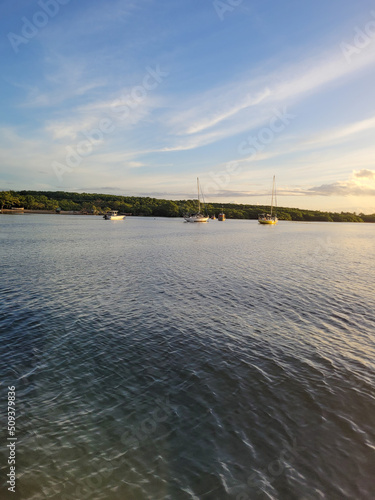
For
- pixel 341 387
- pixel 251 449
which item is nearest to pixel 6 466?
pixel 251 449

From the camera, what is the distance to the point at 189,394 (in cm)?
1177

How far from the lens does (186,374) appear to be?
13.3m

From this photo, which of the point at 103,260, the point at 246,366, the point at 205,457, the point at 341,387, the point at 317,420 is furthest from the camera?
the point at 103,260

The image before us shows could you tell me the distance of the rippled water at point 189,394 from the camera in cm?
798

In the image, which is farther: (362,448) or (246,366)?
(246,366)

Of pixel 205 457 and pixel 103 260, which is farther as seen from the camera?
pixel 103 260

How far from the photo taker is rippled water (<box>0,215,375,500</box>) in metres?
7.98

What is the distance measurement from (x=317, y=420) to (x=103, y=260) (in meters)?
37.9

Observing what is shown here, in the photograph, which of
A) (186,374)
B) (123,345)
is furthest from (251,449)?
(123,345)

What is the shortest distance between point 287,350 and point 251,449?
295 inches

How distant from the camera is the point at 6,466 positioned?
811 centimetres

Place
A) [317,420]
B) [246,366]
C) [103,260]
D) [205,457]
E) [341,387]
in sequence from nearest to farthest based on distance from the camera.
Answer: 1. [205,457]
2. [317,420]
3. [341,387]
4. [246,366]
5. [103,260]

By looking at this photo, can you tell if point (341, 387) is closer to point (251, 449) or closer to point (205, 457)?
point (251, 449)

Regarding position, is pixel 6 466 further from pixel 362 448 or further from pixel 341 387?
pixel 341 387
